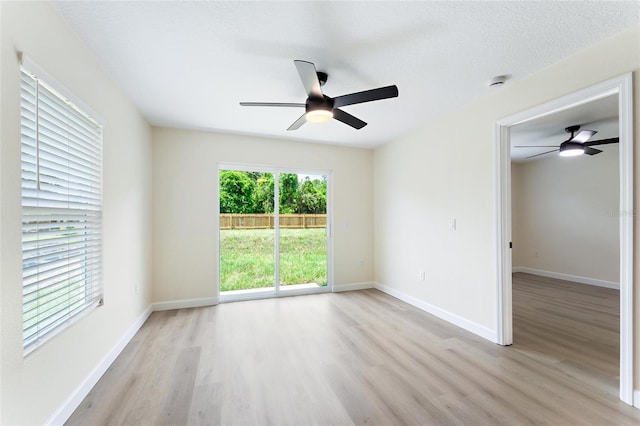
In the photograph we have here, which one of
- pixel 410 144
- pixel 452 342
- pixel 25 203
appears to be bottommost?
pixel 452 342

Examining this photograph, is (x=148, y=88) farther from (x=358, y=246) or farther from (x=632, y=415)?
(x=632, y=415)

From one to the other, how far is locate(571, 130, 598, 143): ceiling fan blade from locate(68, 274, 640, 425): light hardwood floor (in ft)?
7.59

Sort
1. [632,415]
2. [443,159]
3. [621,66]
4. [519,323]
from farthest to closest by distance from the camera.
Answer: [443,159] < [519,323] < [621,66] < [632,415]

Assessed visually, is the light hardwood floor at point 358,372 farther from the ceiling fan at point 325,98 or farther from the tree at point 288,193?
the ceiling fan at point 325,98

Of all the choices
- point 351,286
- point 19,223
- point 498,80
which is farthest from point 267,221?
point 498,80

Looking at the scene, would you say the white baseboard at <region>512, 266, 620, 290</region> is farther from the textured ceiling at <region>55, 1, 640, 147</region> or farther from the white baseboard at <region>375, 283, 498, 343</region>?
the textured ceiling at <region>55, 1, 640, 147</region>

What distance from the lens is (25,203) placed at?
4.58 feet

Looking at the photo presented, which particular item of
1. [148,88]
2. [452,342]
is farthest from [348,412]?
[148,88]

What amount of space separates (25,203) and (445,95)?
131 inches

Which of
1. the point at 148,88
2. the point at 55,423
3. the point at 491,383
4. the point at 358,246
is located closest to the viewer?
the point at 55,423

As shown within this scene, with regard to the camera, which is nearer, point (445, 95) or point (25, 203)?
point (25, 203)

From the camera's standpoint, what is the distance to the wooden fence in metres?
4.11

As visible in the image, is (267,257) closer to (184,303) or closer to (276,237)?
(276,237)

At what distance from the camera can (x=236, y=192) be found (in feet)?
13.6
